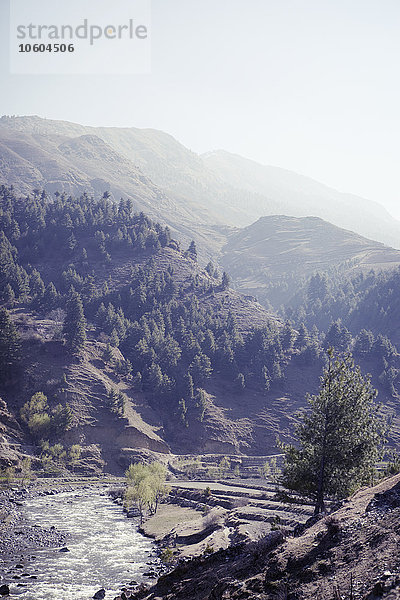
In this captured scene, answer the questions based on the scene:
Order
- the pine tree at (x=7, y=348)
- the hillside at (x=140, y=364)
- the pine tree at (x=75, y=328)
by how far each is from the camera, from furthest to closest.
Answer: the pine tree at (x=75, y=328)
the hillside at (x=140, y=364)
the pine tree at (x=7, y=348)

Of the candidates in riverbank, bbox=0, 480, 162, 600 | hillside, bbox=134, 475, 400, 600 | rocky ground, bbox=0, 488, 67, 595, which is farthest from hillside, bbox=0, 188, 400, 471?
hillside, bbox=134, 475, 400, 600

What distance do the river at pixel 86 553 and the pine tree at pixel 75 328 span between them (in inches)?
2099

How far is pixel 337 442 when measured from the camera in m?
35.8

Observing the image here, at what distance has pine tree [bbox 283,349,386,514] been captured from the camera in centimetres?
3559

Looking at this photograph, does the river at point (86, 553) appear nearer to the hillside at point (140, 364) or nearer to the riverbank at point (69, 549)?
the riverbank at point (69, 549)

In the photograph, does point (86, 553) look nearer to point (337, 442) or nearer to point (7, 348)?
point (337, 442)

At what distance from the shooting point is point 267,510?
266ft

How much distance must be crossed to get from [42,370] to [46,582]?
88.1 meters

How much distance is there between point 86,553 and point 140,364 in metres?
99.0

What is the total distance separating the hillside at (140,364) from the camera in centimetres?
12394

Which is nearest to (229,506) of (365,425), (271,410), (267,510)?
(267,510)

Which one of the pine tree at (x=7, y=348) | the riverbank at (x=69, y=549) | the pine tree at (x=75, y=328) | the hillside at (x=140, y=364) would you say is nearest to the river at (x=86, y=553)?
the riverbank at (x=69, y=549)

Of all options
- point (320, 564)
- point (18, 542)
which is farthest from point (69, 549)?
point (320, 564)

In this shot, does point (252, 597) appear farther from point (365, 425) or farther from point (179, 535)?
point (179, 535)
